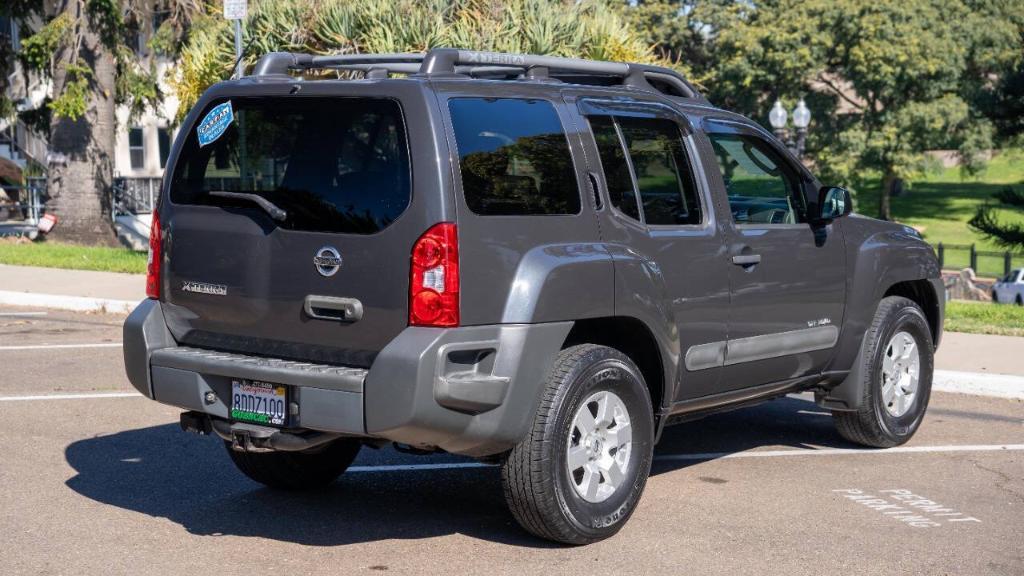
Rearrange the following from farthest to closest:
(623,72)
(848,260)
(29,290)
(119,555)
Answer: (29,290), (848,260), (623,72), (119,555)

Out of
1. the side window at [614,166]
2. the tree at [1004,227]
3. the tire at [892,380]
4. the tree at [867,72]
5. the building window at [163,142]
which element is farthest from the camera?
the tree at [867,72]

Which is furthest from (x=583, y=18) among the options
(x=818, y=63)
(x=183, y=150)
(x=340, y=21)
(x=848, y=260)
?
(x=818, y=63)

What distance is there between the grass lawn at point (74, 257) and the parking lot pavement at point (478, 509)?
33.8 feet

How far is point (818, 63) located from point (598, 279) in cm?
4379

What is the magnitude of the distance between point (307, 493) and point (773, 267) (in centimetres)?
272

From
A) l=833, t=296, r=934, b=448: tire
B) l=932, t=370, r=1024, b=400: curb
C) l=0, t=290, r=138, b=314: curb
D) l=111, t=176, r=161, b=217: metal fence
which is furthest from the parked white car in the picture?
l=833, t=296, r=934, b=448: tire

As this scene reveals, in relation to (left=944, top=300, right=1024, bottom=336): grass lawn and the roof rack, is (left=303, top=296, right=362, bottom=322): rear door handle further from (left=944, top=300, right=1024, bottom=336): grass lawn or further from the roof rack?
(left=944, top=300, right=1024, bottom=336): grass lawn

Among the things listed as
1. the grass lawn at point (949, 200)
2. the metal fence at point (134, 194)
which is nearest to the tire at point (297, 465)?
the metal fence at point (134, 194)

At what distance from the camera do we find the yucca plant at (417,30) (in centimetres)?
1681

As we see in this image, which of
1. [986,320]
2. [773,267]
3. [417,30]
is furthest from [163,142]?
[773,267]

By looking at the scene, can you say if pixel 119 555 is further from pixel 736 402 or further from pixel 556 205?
pixel 736 402

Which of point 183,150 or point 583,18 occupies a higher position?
point 583,18

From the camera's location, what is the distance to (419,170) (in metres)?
5.22

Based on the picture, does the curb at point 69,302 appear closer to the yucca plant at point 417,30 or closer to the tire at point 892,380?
the yucca plant at point 417,30
